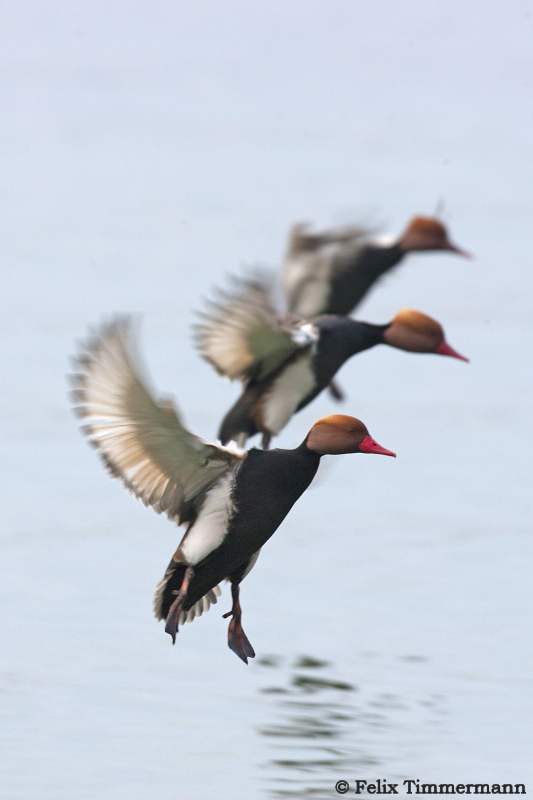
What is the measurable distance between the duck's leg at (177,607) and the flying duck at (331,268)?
427cm

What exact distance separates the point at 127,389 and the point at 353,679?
12.9 ft

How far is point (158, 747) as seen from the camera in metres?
10.1

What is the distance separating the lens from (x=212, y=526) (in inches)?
320

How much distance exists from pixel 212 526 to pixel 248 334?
2.26m

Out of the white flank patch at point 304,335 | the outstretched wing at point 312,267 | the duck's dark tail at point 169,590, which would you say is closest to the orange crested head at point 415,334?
the white flank patch at point 304,335

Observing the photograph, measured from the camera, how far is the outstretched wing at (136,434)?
7723 millimetres

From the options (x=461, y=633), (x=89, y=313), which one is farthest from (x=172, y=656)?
(x=89, y=313)

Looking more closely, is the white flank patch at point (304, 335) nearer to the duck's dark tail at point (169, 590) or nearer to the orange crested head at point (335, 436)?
the duck's dark tail at point (169, 590)

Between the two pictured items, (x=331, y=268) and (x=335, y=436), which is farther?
(x=331, y=268)

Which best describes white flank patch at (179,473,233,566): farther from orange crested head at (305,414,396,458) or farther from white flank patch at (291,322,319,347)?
white flank patch at (291,322,319,347)

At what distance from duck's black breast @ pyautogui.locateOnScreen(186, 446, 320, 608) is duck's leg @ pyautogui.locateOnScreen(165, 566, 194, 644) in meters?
0.04

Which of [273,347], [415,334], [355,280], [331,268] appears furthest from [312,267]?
[273,347]

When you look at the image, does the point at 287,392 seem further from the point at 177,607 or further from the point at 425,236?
the point at 177,607

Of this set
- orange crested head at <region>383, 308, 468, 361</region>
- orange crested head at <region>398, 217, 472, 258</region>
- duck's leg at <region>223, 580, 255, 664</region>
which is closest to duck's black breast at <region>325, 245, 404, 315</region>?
orange crested head at <region>398, 217, 472, 258</region>
